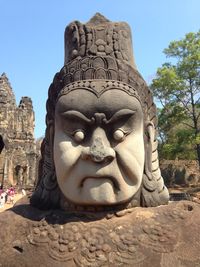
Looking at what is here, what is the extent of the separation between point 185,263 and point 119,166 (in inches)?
32.9

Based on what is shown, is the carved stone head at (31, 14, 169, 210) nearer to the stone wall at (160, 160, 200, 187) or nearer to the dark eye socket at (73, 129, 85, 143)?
the dark eye socket at (73, 129, 85, 143)

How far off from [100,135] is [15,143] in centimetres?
2374

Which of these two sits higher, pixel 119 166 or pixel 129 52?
pixel 129 52

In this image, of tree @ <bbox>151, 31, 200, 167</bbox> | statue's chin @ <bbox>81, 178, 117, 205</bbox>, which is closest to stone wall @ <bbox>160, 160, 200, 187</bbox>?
tree @ <bbox>151, 31, 200, 167</bbox>

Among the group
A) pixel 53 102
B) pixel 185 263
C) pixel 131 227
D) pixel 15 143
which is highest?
pixel 15 143

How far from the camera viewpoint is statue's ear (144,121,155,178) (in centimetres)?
265

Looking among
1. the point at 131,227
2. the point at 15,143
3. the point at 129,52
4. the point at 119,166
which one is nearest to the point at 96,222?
the point at 131,227

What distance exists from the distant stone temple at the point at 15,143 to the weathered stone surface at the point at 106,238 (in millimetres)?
22195

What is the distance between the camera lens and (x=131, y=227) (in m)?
2.24

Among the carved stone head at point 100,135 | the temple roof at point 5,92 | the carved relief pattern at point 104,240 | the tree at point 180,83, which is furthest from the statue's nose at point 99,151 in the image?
the temple roof at point 5,92

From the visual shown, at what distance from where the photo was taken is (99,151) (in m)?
2.28

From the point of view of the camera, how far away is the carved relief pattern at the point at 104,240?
6.84 ft

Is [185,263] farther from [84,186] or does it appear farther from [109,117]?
[109,117]

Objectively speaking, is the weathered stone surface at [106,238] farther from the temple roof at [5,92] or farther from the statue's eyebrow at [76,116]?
the temple roof at [5,92]
